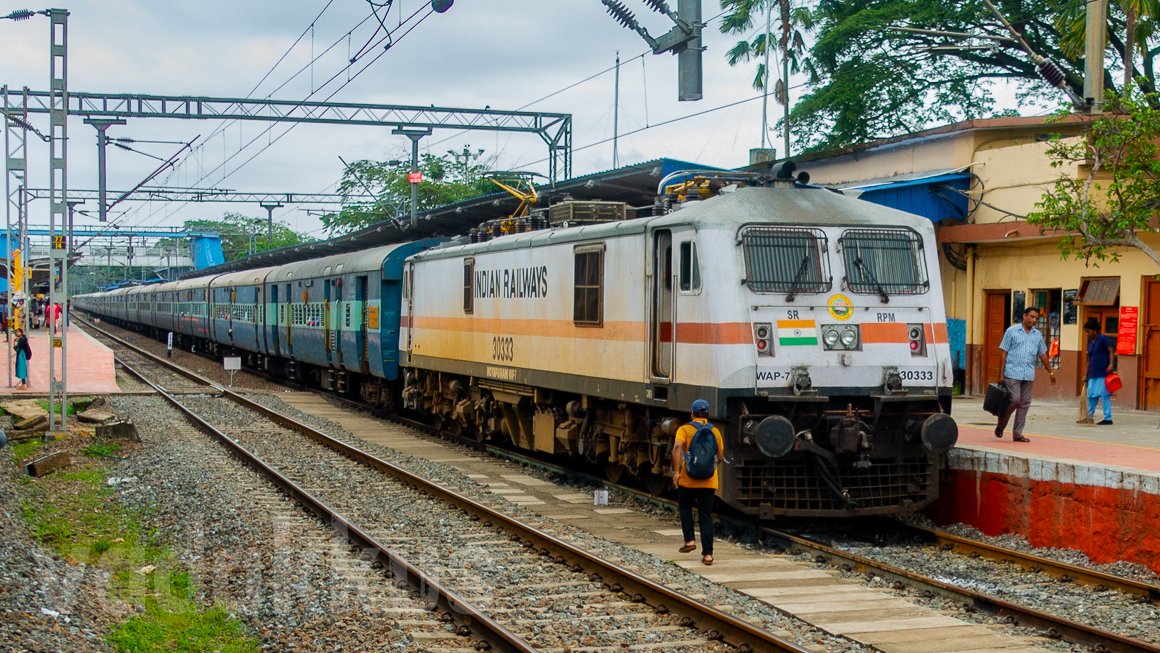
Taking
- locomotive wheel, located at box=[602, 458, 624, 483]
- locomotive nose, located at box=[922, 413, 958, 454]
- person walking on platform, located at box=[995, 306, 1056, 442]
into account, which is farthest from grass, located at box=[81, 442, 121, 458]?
person walking on platform, located at box=[995, 306, 1056, 442]

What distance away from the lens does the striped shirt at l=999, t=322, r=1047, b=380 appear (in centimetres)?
1391

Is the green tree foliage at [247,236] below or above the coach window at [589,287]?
above

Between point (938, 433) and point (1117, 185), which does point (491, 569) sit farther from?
point (1117, 185)

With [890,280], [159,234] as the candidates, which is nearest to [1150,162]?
[890,280]

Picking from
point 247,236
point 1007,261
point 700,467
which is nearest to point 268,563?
point 700,467

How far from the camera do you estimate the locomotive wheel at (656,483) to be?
1351cm

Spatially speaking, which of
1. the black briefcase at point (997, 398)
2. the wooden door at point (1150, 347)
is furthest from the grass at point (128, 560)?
the wooden door at point (1150, 347)

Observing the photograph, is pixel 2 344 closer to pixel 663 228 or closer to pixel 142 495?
pixel 142 495

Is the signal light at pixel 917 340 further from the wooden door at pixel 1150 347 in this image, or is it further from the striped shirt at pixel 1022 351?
the wooden door at pixel 1150 347

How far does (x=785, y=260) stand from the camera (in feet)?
38.6

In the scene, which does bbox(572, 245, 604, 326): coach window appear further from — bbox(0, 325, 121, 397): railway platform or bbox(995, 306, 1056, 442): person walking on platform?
bbox(0, 325, 121, 397): railway platform

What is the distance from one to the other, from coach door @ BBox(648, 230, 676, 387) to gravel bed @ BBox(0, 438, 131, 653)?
5501mm

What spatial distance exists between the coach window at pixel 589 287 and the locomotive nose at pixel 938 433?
151 inches

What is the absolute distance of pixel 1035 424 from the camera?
656 inches
